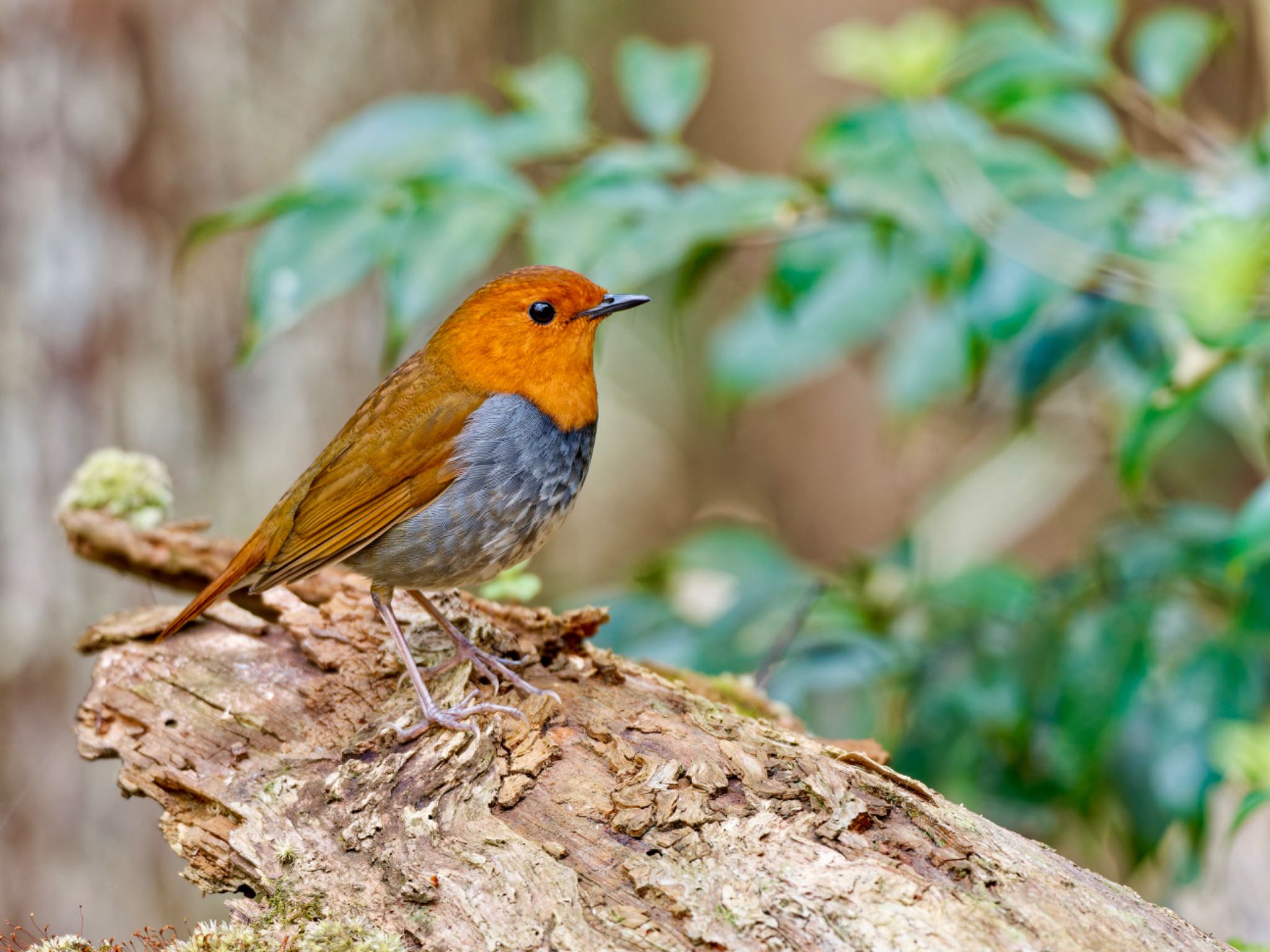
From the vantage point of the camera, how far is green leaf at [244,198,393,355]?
2775 millimetres

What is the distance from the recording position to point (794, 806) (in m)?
2.11

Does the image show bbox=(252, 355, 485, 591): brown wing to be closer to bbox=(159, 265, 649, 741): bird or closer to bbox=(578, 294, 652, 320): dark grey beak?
bbox=(159, 265, 649, 741): bird

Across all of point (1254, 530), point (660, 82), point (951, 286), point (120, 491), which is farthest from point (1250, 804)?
point (120, 491)

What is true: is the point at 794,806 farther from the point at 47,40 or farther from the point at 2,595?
the point at 47,40

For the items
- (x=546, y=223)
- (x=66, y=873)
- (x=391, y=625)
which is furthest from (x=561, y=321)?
(x=66, y=873)

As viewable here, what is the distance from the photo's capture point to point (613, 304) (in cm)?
302

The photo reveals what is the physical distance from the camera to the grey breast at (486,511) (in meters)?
2.87

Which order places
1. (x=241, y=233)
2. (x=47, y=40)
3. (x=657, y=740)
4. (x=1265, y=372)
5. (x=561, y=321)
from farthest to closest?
(x=241, y=233) → (x=47, y=40) → (x=1265, y=372) → (x=561, y=321) → (x=657, y=740)

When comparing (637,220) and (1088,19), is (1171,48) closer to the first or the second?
(1088,19)

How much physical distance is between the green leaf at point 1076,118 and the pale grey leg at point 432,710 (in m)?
2.01

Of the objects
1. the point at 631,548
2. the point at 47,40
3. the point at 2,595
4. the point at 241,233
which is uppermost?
the point at 47,40

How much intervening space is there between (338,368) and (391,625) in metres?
2.67

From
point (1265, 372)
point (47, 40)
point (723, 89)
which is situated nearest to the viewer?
point (1265, 372)

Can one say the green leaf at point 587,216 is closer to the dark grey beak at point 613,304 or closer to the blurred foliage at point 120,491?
the dark grey beak at point 613,304
